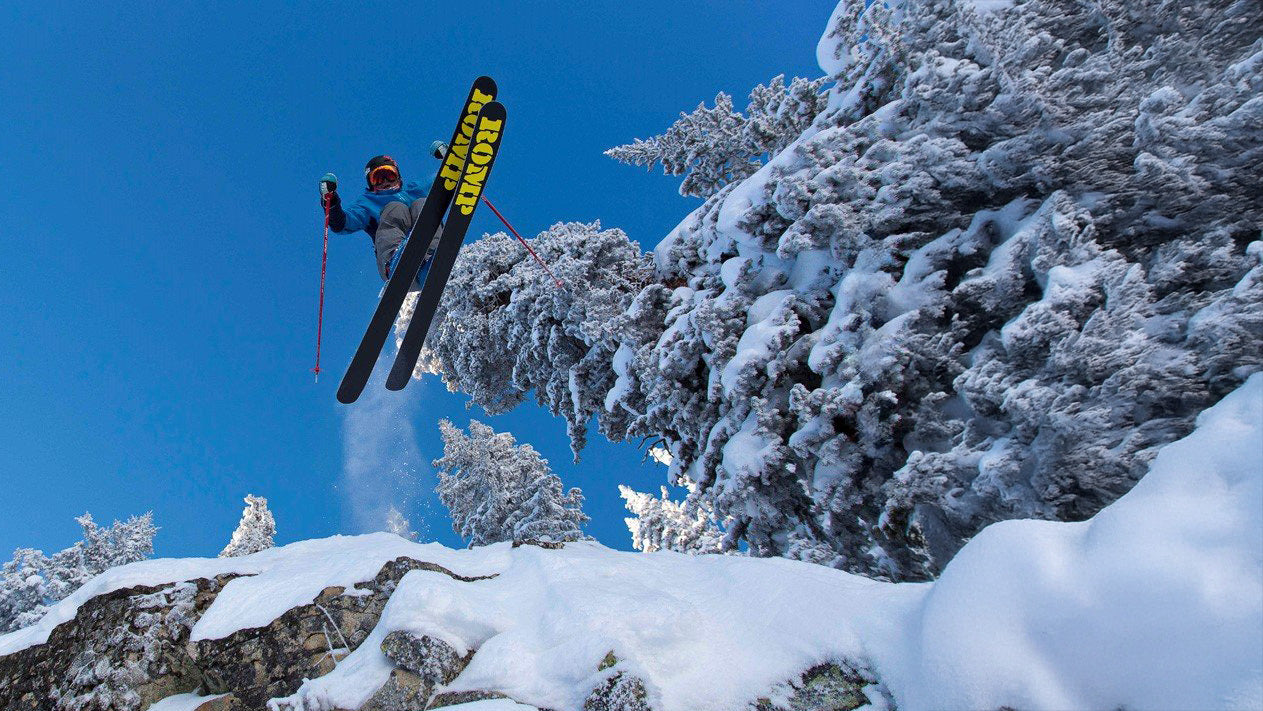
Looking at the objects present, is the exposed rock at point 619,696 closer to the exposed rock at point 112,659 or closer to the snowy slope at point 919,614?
the snowy slope at point 919,614

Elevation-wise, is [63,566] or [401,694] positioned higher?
[63,566]

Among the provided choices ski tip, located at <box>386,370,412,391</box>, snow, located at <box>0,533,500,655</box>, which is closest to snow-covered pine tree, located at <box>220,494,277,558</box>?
ski tip, located at <box>386,370,412,391</box>

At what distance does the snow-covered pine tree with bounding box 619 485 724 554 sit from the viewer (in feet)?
60.8

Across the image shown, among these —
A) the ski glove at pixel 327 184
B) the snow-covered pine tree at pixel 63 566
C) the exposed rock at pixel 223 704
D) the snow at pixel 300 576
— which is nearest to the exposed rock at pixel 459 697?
the snow at pixel 300 576

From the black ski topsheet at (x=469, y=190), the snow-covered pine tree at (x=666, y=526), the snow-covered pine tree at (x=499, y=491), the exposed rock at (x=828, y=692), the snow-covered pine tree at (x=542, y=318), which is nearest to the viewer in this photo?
the exposed rock at (x=828, y=692)

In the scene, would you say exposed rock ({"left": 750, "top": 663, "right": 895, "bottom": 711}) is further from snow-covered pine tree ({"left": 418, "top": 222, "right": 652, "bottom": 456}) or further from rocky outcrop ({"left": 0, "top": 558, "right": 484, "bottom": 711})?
snow-covered pine tree ({"left": 418, "top": 222, "right": 652, "bottom": 456})

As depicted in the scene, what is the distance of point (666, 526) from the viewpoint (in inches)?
795

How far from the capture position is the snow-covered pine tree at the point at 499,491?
1702 centimetres

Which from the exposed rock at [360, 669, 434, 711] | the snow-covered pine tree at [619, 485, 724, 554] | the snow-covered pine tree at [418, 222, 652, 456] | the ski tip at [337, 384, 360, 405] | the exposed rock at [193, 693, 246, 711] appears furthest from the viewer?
the snow-covered pine tree at [619, 485, 724, 554]

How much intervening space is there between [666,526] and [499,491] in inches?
237

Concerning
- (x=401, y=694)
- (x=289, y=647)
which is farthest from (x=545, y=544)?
(x=401, y=694)

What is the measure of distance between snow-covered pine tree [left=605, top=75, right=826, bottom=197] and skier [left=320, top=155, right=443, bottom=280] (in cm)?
587

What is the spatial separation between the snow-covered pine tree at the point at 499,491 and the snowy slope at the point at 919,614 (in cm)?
1133

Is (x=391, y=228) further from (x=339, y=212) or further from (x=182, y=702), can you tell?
(x=182, y=702)
